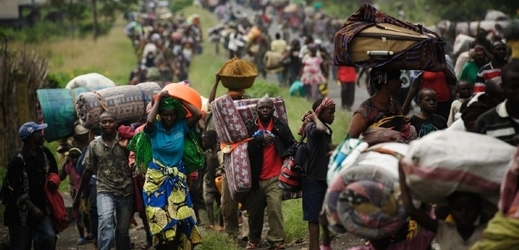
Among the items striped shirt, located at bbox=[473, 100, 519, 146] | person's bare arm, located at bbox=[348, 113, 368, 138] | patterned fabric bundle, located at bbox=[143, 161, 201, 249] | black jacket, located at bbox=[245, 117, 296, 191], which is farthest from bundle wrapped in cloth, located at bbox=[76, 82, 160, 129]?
striped shirt, located at bbox=[473, 100, 519, 146]

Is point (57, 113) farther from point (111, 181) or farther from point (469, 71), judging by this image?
point (469, 71)

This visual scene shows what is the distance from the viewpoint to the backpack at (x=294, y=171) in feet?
30.3

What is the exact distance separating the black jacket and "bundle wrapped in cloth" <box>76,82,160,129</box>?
164 centimetres

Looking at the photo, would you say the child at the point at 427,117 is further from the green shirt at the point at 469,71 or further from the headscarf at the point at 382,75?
the green shirt at the point at 469,71

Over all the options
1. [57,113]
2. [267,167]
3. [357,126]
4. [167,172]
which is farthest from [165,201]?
[57,113]

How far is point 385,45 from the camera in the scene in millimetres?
7508

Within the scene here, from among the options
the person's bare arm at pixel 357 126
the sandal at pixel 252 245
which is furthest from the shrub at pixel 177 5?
the person's bare arm at pixel 357 126

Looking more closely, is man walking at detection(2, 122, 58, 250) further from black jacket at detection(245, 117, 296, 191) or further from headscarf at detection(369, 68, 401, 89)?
headscarf at detection(369, 68, 401, 89)

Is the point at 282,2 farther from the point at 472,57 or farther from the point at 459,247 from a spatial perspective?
the point at 459,247

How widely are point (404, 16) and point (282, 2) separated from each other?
15.3 meters

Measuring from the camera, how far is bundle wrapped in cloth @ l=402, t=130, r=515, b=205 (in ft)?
18.3

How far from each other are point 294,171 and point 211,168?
2.55 metres

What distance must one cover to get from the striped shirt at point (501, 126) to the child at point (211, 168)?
580cm

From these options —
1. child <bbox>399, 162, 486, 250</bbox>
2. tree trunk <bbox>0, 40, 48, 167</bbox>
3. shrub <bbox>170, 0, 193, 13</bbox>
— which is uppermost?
child <bbox>399, 162, 486, 250</bbox>
